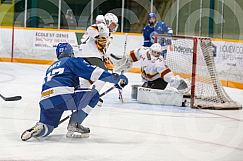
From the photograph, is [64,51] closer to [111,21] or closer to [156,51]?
[111,21]

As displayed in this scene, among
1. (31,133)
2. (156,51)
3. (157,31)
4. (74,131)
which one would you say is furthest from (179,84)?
(31,133)

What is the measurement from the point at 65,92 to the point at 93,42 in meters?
2.05

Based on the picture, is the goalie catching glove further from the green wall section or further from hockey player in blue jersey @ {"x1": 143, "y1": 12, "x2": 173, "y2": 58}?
the green wall section

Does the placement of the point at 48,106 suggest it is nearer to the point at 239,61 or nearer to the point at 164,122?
the point at 164,122

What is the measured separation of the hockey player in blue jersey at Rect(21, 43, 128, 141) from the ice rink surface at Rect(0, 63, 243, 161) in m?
0.11

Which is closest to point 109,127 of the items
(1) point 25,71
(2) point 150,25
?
(2) point 150,25

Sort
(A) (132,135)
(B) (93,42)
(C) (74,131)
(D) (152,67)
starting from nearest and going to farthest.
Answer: (C) (74,131) → (A) (132,135) → (B) (93,42) → (D) (152,67)

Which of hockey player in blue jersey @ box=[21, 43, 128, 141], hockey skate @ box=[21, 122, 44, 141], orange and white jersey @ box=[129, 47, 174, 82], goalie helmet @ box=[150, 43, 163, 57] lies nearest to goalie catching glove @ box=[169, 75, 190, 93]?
orange and white jersey @ box=[129, 47, 174, 82]

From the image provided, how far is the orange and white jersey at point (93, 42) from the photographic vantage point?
22.1 ft

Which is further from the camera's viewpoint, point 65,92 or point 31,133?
point 65,92

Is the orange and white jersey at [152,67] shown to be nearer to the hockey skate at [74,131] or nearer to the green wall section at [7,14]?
the hockey skate at [74,131]

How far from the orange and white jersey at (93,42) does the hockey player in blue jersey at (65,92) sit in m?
1.66

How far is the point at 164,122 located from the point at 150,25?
409 cm

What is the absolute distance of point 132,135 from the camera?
5.41m
